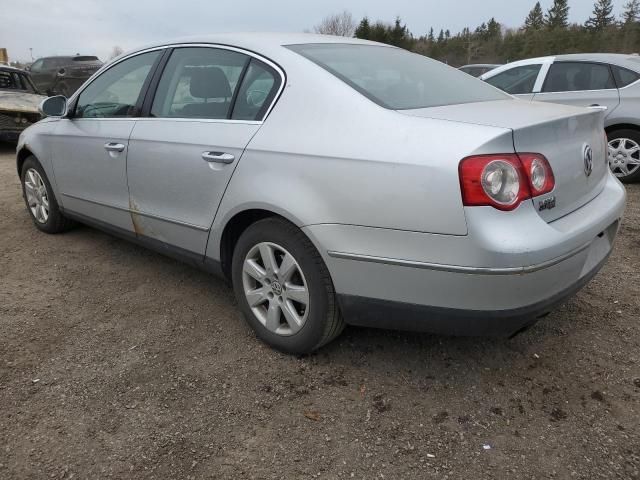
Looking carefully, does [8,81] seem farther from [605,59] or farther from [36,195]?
[605,59]

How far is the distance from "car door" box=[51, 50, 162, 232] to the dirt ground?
26.4 inches

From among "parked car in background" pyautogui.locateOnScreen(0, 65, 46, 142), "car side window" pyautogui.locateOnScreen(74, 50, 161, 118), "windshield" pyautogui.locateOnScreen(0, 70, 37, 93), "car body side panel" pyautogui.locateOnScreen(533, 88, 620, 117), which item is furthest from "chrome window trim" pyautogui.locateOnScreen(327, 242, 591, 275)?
"windshield" pyautogui.locateOnScreen(0, 70, 37, 93)

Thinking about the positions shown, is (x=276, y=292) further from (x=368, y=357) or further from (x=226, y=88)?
(x=226, y=88)

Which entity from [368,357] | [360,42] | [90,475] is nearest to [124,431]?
[90,475]

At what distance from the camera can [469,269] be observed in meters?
1.95

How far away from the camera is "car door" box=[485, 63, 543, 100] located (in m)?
6.48

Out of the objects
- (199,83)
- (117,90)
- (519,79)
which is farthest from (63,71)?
(199,83)

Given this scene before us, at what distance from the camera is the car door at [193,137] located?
2.66m

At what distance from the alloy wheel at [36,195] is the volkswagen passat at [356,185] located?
53.8 inches

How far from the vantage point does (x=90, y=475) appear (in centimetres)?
196

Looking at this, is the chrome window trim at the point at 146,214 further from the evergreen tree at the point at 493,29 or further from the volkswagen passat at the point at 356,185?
the evergreen tree at the point at 493,29

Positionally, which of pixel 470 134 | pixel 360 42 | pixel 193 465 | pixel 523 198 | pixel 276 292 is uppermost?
pixel 360 42

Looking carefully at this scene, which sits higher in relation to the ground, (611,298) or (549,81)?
(549,81)

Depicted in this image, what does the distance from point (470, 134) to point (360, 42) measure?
1452 millimetres
